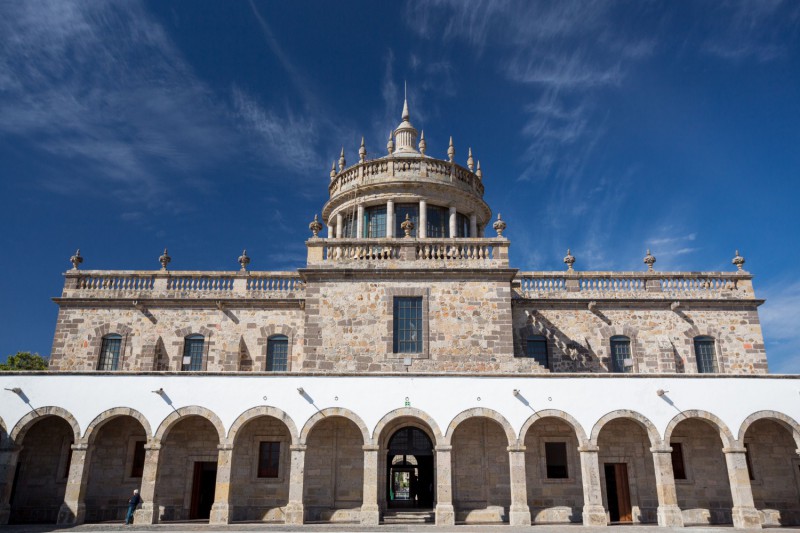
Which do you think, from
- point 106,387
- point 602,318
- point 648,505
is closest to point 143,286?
point 106,387

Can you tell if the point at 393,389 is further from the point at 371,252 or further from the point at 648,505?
the point at 648,505

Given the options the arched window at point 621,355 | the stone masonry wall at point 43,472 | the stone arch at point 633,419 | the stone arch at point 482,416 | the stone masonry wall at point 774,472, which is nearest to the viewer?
the stone arch at point 482,416

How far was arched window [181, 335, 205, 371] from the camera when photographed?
73.7ft

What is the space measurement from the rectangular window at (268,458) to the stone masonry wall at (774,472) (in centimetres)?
1553

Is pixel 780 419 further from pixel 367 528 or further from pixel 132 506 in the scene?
pixel 132 506

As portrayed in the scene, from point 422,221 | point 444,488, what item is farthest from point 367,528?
point 422,221

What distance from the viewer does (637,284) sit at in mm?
23281

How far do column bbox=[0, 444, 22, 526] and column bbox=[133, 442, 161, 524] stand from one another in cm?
372

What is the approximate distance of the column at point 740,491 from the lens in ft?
56.3

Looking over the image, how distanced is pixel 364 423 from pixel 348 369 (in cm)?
231

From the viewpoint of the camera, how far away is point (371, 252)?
69.2 ft

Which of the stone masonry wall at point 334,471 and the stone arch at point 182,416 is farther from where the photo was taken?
the stone masonry wall at point 334,471

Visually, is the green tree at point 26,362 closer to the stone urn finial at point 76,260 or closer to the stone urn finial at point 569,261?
the stone urn finial at point 76,260

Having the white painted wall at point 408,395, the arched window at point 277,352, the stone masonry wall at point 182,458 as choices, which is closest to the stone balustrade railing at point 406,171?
the arched window at point 277,352
